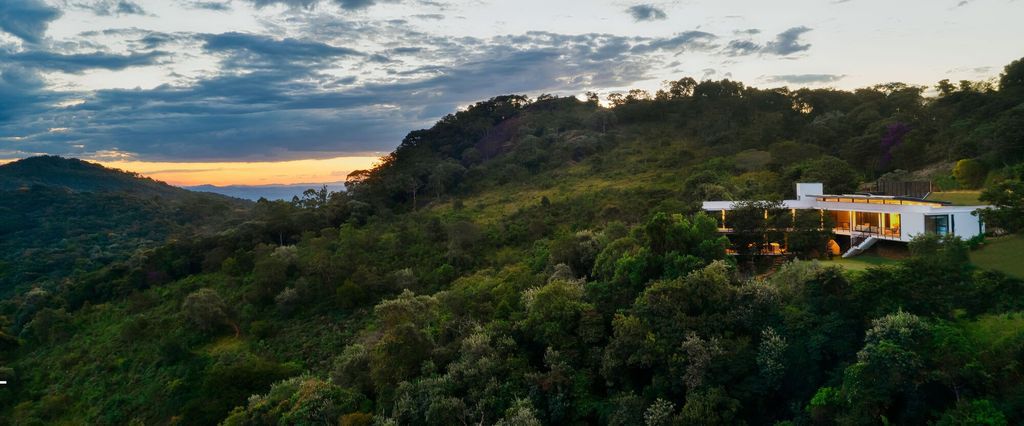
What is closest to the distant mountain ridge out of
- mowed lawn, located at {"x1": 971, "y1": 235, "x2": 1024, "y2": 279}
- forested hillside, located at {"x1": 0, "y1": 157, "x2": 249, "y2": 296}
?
forested hillside, located at {"x1": 0, "y1": 157, "x2": 249, "y2": 296}

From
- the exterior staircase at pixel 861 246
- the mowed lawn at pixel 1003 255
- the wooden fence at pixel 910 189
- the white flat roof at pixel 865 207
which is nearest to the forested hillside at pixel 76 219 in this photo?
the white flat roof at pixel 865 207

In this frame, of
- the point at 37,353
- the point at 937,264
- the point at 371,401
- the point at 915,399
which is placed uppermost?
the point at 937,264

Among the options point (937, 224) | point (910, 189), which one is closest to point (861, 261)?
point (937, 224)

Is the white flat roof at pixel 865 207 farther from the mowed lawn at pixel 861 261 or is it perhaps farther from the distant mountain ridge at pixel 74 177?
the distant mountain ridge at pixel 74 177

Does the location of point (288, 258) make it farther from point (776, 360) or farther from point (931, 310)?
point (931, 310)

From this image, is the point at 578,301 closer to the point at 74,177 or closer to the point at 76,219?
the point at 76,219

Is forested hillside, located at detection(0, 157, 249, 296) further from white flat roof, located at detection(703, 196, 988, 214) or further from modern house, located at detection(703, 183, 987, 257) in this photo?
modern house, located at detection(703, 183, 987, 257)

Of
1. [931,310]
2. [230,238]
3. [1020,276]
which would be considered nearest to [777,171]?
[1020,276]
